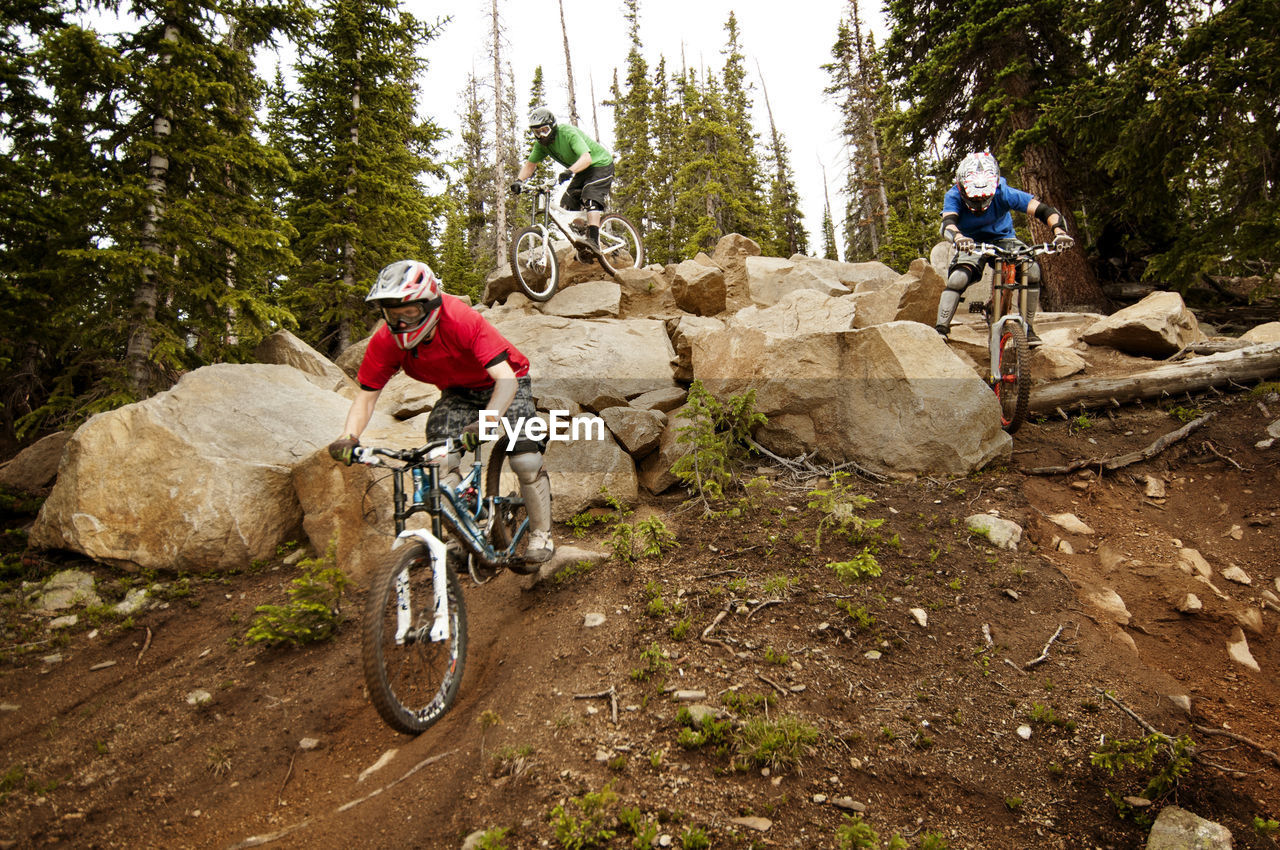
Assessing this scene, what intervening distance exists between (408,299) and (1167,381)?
8577mm

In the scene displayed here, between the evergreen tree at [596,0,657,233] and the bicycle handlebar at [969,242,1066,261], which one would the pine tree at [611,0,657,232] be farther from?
the bicycle handlebar at [969,242,1066,261]

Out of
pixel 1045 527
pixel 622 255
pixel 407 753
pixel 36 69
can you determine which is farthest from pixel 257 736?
pixel 622 255

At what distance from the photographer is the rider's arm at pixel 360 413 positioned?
397 cm

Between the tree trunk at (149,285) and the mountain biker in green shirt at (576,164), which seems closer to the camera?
the tree trunk at (149,285)

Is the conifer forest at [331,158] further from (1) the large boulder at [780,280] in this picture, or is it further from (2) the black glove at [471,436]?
(2) the black glove at [471,436]

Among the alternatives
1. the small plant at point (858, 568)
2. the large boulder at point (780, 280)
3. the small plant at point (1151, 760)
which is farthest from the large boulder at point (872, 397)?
the large boulder at point (780, 280)

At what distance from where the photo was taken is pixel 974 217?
7.37m

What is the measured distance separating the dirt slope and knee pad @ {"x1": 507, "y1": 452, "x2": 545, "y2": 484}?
1108 mm

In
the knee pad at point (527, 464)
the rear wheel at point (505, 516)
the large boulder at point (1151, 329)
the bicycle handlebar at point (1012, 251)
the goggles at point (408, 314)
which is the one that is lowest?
the rear wheel at point (505, 516)

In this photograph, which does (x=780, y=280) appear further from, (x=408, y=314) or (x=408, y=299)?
(x=408, y=299)

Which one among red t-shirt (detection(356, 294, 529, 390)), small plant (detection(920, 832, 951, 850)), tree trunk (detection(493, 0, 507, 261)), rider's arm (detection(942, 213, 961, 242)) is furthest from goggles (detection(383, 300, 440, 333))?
tree trunk (detection(493, 0, 507, 261))

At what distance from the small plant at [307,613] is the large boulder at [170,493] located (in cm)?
158

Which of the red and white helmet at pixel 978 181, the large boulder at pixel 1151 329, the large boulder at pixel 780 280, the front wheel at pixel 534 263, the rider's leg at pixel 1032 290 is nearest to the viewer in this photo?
the rider's leg at pixel 1032 290

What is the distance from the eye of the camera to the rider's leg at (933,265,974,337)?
7246mm
